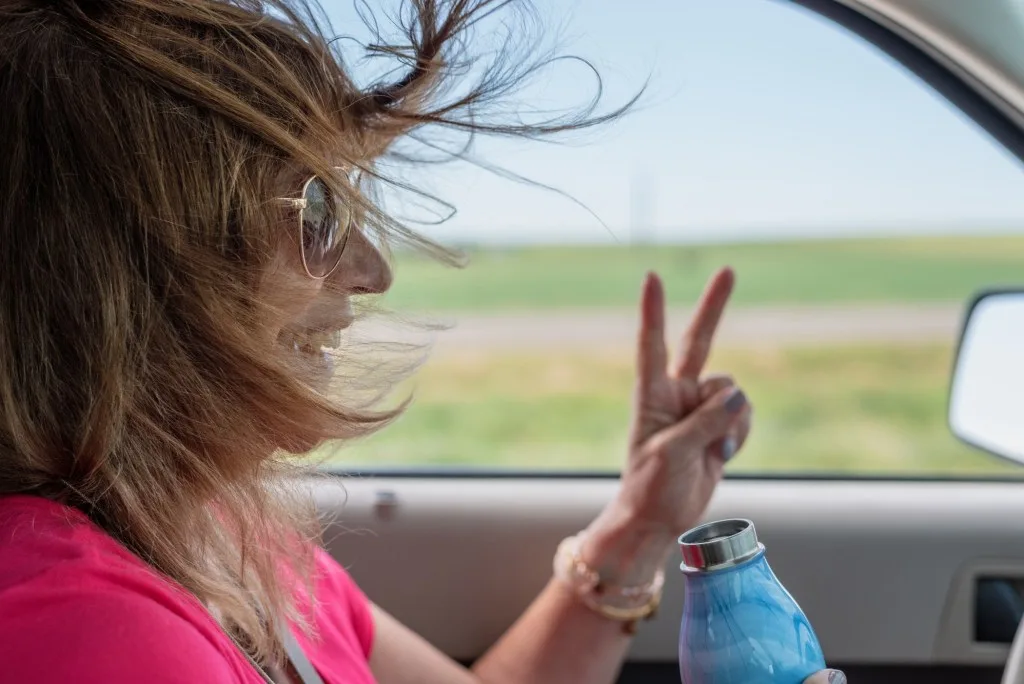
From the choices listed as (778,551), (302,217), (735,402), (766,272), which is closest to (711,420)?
(735,402)

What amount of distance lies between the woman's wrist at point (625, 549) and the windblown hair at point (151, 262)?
67 cm

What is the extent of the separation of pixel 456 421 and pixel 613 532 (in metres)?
5.50

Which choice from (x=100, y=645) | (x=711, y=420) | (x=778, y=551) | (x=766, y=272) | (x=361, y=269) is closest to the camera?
(x=100, y=645)

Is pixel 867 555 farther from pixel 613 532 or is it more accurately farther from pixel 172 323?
pixel 172 323

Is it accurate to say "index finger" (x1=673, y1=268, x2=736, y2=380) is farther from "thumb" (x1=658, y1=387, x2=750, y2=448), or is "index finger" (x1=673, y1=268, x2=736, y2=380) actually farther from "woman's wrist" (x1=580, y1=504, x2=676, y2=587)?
"woman's wrist" (x1=580, y1=504, x2=676, y2=587)

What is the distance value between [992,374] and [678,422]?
19.2 inches

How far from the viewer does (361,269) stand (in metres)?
1.12

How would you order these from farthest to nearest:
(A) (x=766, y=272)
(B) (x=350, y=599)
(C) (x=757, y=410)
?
(A) (x=766, y=272) → (C) (x=757, y=410) → (B) (x=350, y=599)

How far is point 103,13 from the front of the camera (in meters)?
0.96

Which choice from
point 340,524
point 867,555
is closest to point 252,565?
point 340,524

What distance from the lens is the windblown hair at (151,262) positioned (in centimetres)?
90

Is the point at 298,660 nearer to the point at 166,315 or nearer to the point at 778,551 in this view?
the point at 166,315

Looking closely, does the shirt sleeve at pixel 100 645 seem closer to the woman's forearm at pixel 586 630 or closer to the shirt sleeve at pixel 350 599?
the shirt sleeve at pixel 350 599

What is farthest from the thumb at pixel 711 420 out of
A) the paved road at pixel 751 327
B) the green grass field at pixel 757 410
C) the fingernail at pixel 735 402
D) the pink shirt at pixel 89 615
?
the paved road at pixel 751 327
